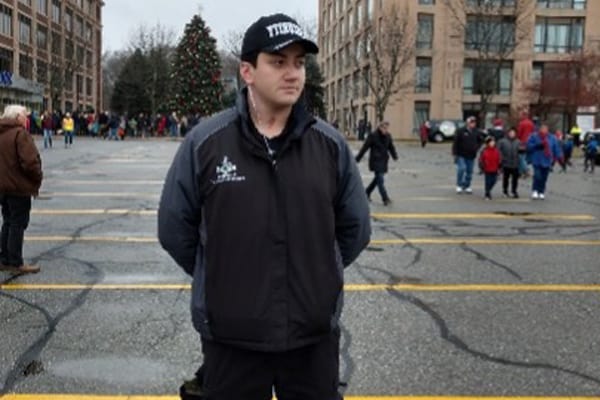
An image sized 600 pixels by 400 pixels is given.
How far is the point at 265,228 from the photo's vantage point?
225cm

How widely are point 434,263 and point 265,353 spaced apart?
5583 mm

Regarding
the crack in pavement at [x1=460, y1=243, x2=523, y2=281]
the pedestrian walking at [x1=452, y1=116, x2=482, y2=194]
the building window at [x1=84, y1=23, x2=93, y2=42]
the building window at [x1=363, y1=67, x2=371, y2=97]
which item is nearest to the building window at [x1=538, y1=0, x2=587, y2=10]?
the building window at [x1=363, y1=67, x2=371, y2=97]

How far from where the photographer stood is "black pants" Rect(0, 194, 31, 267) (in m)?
6.86

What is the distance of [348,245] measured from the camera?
2572 mm

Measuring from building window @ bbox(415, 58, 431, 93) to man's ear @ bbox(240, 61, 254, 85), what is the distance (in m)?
54.5

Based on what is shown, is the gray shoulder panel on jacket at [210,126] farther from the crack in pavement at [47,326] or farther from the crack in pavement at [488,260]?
the crack in pavement at [488,260]

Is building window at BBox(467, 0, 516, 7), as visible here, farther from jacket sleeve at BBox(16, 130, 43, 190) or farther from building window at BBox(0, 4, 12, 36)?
jacket sleeve at BBox(16, 130, 43, 190)

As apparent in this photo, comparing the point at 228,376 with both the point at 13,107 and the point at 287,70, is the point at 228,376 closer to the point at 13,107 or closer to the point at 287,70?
the point at 287,70

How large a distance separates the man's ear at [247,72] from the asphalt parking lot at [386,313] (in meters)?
2.22

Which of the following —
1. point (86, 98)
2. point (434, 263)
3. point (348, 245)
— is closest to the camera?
point (348, 245)

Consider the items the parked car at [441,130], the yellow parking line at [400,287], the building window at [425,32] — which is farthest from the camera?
the building window at [425,32]

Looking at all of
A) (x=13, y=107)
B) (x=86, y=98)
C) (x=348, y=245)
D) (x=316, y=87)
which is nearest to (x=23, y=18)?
(x=86, y=98)

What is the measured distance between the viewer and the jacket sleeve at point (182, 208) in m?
2.36

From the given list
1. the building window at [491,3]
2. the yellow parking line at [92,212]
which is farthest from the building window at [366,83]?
the yellow parking line at [92,212]
